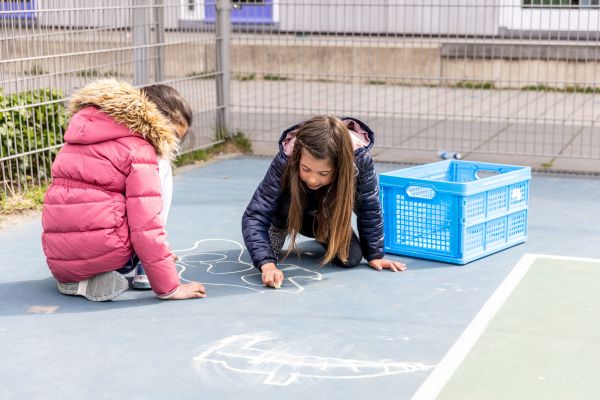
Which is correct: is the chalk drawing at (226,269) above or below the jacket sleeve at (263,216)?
below

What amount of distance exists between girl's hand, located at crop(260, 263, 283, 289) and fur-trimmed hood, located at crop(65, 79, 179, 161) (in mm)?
741

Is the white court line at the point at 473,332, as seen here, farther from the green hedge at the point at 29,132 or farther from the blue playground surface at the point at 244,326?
the green hedge at the point at 29,132

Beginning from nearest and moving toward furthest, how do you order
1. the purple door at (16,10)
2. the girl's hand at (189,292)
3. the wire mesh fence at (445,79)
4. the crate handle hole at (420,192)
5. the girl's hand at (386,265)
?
the girl's hand at (189,292) → the girl's hand at (386,265) → the crate handle hole at (420,192) → the purple door at (16,10) → the wire mesh fence at (445,79)

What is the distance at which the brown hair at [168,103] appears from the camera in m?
4.40

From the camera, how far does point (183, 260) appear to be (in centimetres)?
503

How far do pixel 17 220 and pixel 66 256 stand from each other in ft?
5.63

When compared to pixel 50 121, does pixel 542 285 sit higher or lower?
lower

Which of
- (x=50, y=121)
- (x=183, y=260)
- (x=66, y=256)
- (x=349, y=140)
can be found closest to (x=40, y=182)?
(x=50, y=121)

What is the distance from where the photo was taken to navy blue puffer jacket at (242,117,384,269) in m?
4.64

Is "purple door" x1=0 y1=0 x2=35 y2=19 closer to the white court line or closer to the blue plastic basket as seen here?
the blue plastic basket

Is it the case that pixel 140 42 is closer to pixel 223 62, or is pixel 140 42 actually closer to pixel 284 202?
pixel 223 62

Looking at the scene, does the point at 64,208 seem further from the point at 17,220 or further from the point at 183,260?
the point at 17,220

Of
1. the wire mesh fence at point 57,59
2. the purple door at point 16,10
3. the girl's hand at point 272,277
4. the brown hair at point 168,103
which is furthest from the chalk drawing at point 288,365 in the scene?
the purple door at point 16,10

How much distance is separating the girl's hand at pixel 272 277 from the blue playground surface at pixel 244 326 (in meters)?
0.05
